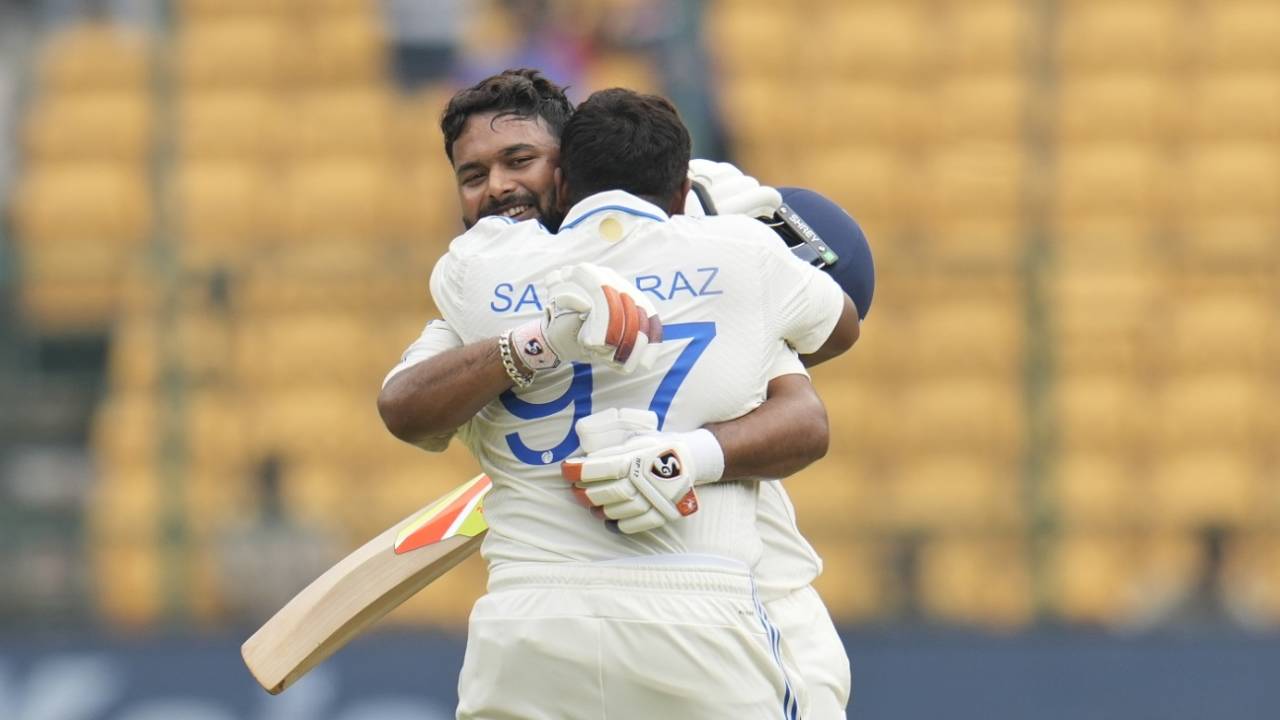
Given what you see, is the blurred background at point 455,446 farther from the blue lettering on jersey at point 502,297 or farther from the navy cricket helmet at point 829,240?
the blue lettering on jersey at point 502,297

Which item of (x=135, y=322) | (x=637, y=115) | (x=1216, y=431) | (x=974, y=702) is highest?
(x=637, y=115)

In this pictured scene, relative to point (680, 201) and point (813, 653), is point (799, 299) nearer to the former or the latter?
point (680, 201)

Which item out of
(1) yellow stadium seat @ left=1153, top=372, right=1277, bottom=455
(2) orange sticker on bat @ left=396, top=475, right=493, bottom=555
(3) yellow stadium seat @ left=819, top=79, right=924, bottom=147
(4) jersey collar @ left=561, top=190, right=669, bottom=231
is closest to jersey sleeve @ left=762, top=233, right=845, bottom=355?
(4) jersey collar @ left=561, top=190, right=669, bottom=231

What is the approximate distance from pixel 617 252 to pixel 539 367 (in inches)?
9.7

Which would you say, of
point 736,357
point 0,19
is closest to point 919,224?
point 0,19

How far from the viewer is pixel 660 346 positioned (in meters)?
3.46

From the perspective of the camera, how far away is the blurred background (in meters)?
7.11

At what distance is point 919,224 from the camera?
27.9ft

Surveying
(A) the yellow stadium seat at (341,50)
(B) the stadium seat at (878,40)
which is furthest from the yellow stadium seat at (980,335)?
(A) the yellow stadium seat at (341,50)

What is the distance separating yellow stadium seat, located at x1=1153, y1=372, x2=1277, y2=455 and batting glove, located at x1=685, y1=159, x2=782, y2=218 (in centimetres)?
412

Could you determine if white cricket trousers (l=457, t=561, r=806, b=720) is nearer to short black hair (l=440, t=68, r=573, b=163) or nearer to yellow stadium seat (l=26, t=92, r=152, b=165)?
short black hair (l=440, t=68, r=573, b=163)

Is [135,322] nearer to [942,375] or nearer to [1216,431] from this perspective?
[942,375]

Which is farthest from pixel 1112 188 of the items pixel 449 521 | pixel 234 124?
pixel 449 521

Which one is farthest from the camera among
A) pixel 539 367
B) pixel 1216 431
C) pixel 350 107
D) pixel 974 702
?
pixel 350 107
